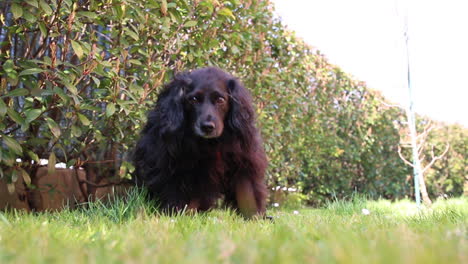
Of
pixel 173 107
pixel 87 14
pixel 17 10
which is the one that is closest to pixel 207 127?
pixel 173 107

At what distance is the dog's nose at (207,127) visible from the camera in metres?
2.77

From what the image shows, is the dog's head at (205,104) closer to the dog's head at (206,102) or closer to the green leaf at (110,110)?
the dog's head at (206,102)

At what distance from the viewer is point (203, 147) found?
119 inches

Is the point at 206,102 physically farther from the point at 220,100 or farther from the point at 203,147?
the point at 203,147

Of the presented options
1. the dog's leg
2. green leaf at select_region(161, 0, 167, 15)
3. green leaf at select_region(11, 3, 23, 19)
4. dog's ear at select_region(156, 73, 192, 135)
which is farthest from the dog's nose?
green leaf at select_region(11, 3, 23, 19)

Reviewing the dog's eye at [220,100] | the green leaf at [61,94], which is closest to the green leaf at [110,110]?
the green leaf at [61,94]

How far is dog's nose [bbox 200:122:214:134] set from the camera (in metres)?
2.77

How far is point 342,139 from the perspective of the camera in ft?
24.7

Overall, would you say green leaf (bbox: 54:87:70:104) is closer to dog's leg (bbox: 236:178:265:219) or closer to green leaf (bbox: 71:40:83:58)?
green leaf (bbox: 71:40:83:58)

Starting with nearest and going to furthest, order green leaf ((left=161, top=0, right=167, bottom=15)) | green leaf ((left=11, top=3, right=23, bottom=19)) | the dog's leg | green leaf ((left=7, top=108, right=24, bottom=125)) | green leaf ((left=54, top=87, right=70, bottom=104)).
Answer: green leaf ((left=11, top=3, right=23, bottom=19))
green leaf ((left=7, top=108, right=24, bottom=125))
green leaf ((left=54, top=87, right=70, bottom=104))
green leaf ((left=161, top=0, right=167, bottom=15))
the dog's leg

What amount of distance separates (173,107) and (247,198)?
2.74 ft

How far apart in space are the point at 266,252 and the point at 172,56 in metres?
2.78

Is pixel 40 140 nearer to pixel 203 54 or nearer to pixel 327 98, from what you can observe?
pixel 203 54

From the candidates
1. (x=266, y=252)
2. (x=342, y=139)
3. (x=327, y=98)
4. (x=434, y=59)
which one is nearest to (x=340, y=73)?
(x=327, y=98)
